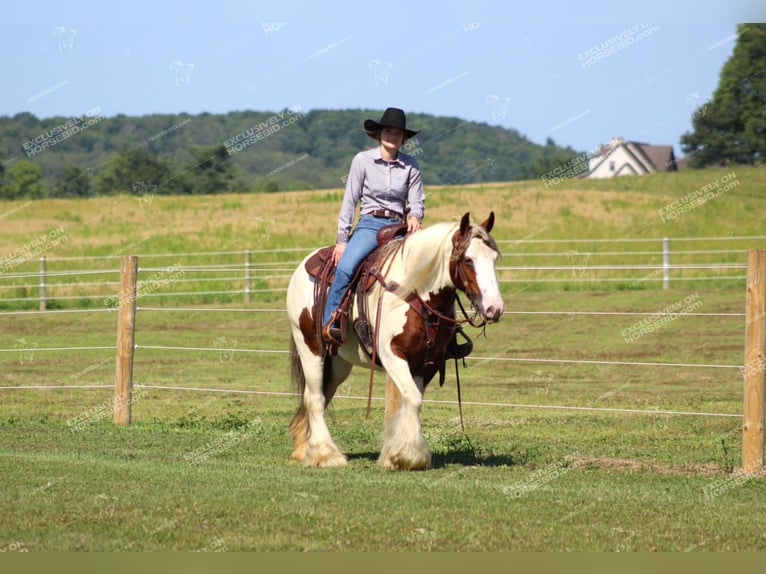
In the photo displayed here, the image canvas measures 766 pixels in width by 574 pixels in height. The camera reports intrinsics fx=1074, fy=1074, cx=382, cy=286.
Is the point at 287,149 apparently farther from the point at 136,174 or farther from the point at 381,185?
the point at 381,185

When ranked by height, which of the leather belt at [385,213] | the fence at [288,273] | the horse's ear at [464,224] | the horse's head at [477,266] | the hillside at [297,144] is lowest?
the fence at [288,273]

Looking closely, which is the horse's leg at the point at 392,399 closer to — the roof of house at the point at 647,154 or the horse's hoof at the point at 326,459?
the horse's hoof at the point at 326,459

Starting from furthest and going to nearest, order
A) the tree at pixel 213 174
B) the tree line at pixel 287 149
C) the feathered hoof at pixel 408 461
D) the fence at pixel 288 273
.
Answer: the tree at pixel 213 174
the tree line at pixel 287 149
the fence at pixel 288 273
the feathered hoof at pixel 408 461

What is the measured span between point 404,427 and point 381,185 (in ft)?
6.43

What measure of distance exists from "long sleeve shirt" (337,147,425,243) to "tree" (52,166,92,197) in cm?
8725

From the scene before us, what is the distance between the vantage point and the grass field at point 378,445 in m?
6.10

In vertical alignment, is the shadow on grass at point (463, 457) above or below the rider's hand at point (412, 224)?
below

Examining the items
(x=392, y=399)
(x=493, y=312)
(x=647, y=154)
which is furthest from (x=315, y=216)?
(x=647, y=154)

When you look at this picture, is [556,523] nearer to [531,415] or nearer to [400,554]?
[400,554]

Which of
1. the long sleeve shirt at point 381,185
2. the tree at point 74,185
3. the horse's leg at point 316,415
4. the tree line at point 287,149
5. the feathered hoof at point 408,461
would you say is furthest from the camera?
the tree at point 74,185

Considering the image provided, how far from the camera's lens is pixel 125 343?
12.4m

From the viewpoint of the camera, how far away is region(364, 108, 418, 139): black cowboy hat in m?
8.61

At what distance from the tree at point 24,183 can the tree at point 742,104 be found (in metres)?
52.6

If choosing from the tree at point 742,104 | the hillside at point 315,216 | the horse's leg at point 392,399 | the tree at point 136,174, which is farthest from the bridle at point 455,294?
the tree at point 136,174
